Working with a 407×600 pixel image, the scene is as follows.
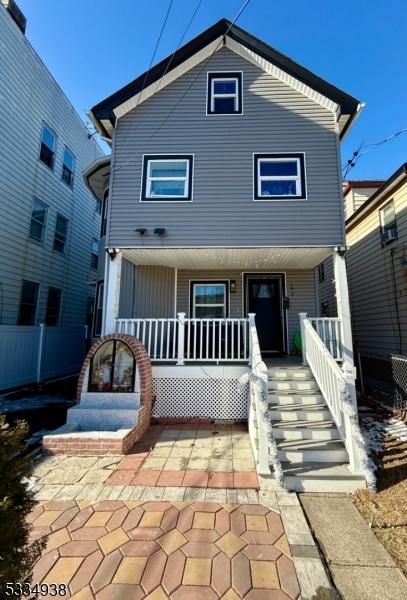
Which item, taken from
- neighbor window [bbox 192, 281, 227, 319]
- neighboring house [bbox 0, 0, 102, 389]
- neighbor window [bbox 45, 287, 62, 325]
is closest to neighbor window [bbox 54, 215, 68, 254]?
neighboring house [bbox 0, 0, 102, 389]

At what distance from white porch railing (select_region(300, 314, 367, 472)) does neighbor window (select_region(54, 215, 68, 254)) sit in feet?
33.0

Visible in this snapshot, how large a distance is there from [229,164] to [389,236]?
505 centimetres

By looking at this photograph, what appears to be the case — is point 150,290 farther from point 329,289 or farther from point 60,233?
point 329,289

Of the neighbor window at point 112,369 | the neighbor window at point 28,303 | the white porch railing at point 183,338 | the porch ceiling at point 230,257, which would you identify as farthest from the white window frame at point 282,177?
the neighbor window at point 28,303

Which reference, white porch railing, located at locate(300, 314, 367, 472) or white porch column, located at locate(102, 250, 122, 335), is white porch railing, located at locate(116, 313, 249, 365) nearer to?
white porch column, located at locate(102, 250, 122, 335)

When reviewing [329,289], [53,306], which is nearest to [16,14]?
[53,306]

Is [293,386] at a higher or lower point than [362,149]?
lower

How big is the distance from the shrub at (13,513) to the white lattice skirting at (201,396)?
404cm

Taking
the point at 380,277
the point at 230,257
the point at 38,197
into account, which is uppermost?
the point at 38,197

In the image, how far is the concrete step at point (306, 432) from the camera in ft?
13.9

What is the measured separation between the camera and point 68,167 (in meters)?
12.0

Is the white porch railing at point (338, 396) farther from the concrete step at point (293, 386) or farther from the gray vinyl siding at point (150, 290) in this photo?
the gray vinyl siding at point (150, 290)

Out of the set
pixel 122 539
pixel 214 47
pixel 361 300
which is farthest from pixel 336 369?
pixel 214 47

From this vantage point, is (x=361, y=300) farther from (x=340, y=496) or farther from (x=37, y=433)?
(x=37, y=433)
